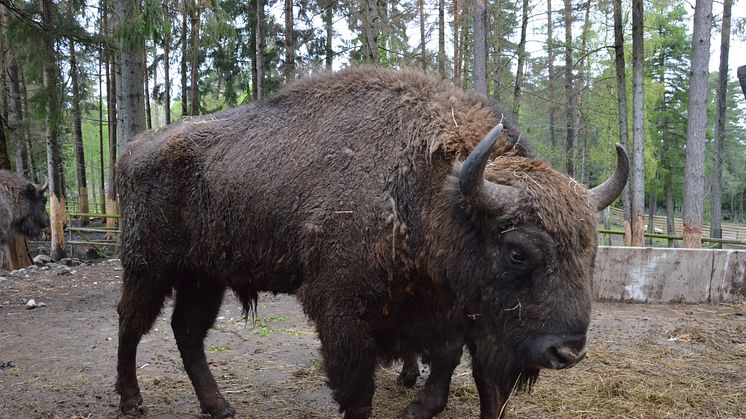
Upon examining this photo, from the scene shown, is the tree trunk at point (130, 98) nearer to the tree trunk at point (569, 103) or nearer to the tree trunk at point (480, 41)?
the tree trunk at point (480, 41)

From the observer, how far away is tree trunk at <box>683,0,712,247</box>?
1262cm

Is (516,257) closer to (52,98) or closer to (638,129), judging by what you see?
(52,98)

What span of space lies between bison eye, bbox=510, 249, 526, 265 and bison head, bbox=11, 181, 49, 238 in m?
12.0

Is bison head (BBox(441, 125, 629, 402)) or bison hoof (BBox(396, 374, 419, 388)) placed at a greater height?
bison head (BBox(441, 125, 629, 402))

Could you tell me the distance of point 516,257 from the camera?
2951 millimetres

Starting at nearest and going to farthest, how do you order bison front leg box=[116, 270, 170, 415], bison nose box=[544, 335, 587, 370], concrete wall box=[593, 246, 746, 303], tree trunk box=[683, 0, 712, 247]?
bison nose box=[544, 335, 587, 370] → bison front leg box=[116, 270, 170, 415] → concrete wall box=[593, 246, 746, 303] → tree trunk box=[683, 0, 712, 247]

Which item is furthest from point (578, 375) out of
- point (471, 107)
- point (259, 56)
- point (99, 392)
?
point (259, 56)

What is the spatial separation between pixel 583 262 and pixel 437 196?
89 centimetres

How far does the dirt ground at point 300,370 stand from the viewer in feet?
14.8

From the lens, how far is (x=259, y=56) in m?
18.4

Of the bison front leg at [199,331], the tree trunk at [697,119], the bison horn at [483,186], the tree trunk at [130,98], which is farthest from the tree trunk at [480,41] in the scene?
the bison horn at [483,186]

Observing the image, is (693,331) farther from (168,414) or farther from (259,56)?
(259,56)

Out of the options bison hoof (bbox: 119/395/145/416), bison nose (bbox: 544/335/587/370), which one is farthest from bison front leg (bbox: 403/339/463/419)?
bison hoof (bbox: 119/395/145/416)

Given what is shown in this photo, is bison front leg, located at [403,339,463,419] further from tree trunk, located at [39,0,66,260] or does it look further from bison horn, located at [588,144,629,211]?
tree trunk, located at [39,0,66,260]
